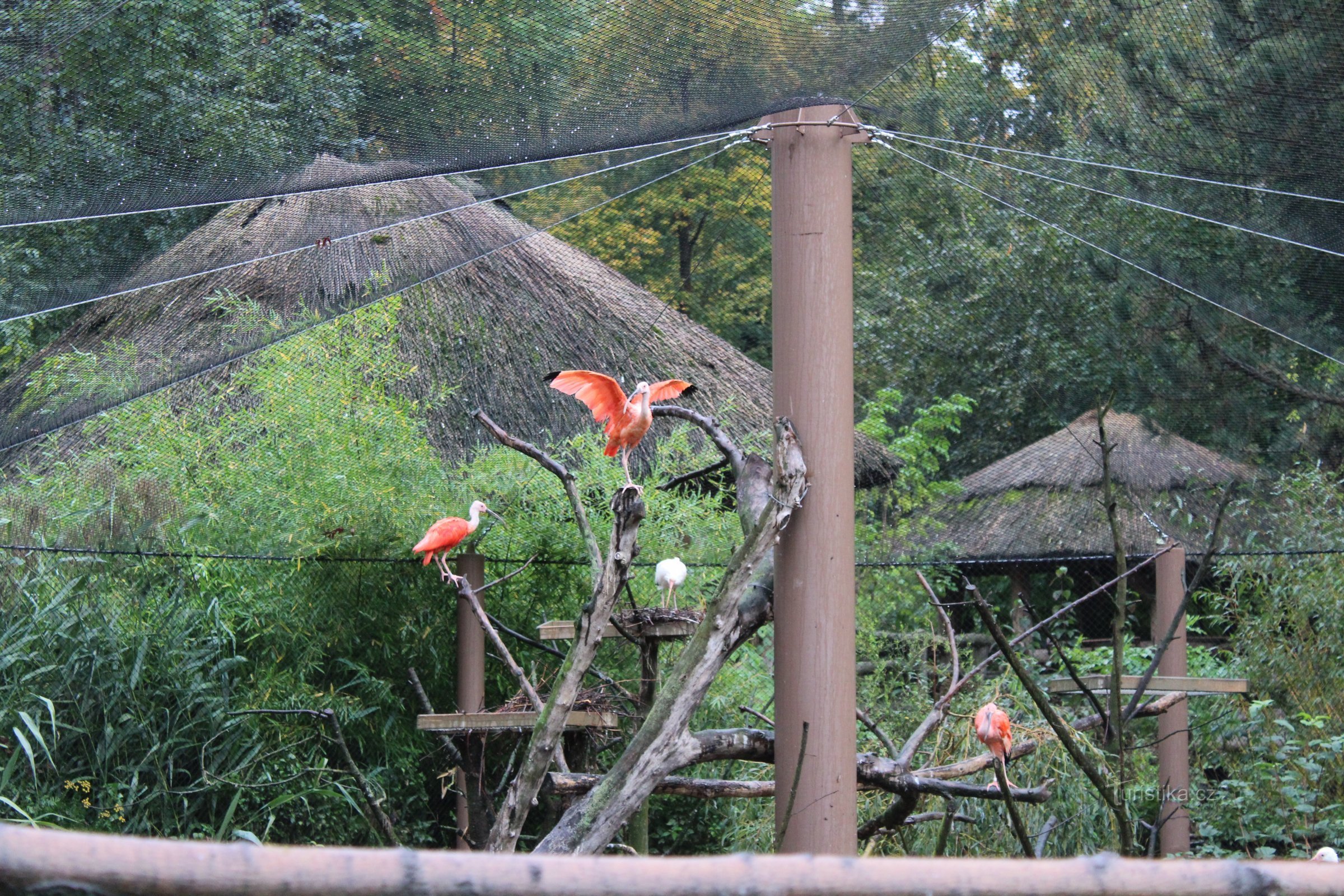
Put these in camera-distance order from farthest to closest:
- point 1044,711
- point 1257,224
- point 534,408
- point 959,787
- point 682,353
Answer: point 682,353, point 534,408, point 1257,224, point 959,787, point 1044,711

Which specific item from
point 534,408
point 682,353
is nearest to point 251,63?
point 534,408

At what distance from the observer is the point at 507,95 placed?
1924mm

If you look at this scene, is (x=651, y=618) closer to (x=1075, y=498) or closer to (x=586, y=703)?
(x=586, y=703)

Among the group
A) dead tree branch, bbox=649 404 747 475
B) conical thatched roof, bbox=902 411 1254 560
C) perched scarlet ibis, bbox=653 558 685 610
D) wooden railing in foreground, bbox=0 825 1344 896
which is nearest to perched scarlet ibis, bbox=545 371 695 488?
dead tree branch, bbox=649 404 747 475

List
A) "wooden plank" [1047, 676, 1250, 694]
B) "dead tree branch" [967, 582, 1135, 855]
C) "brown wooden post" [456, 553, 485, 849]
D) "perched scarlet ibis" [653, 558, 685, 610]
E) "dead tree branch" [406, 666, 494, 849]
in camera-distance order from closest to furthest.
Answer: "dead tree branch" [967, 582, 1135, 855] < "dead tree branch" [406, 666, 494, 849] < "perched scarlet ibis" [653, 558, 685, 610] < "brown wooden post" [456, 553, 485, 849] < "wooden plank" [1047, 676, 1250, 694]

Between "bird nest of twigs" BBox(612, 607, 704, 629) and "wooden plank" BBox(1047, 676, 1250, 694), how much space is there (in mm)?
1250

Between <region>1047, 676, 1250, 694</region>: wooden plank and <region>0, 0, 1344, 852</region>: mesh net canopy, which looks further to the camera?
<region>1047, 676, 1250, 694</region>: wooden plank

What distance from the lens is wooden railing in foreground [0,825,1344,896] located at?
49 cm

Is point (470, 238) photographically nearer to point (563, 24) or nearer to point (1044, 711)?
point (563, 24)

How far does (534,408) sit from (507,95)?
3.03 m

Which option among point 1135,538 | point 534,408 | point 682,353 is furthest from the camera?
point 1135,538

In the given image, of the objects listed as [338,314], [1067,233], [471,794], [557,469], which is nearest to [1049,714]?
[557,469]

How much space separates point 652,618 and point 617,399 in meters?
0.57

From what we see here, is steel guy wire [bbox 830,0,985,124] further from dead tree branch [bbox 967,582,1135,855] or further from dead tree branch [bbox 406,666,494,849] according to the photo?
dead tree branch [bbox 406,666,494,849]
